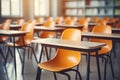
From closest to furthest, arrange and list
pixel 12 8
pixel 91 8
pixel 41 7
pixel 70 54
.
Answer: pixel 70 54
pixel 12 8
pixel 41 7
pixel 91 8

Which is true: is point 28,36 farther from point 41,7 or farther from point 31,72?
point 41,7

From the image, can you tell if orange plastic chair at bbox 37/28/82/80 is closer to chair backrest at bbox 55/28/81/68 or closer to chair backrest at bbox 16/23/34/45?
chair backrest at bbox 55/28/81/68

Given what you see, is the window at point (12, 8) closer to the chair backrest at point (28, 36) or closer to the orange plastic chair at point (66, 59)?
the chair backrest at point (28, 36)

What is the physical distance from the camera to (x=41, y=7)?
1141 cm

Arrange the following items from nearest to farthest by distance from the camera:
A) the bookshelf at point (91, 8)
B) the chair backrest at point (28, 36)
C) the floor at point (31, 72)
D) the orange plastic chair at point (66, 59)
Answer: the orange plastic chair at point (66, 59)
the floor at point (31, 72)
the chair backrest at point (28, 36)
the bookshelf at point (91, 8)

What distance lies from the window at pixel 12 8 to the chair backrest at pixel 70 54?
22.2 ft

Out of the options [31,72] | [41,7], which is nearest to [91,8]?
[41,7]

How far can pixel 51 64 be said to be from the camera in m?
2.62

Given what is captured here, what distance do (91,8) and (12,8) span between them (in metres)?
4.19

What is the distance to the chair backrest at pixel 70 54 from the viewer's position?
2.61 m

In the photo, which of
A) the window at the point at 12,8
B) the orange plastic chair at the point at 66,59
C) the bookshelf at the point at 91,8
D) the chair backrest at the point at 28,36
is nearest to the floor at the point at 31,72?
the chair backrest at the point at 28,36

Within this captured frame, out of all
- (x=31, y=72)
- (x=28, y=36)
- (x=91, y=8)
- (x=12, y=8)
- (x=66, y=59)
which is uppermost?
(x=91, y=8)

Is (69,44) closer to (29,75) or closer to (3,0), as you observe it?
A: (29,75)

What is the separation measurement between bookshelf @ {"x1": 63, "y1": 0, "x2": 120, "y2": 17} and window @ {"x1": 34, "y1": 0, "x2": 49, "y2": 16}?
128 centimetres
